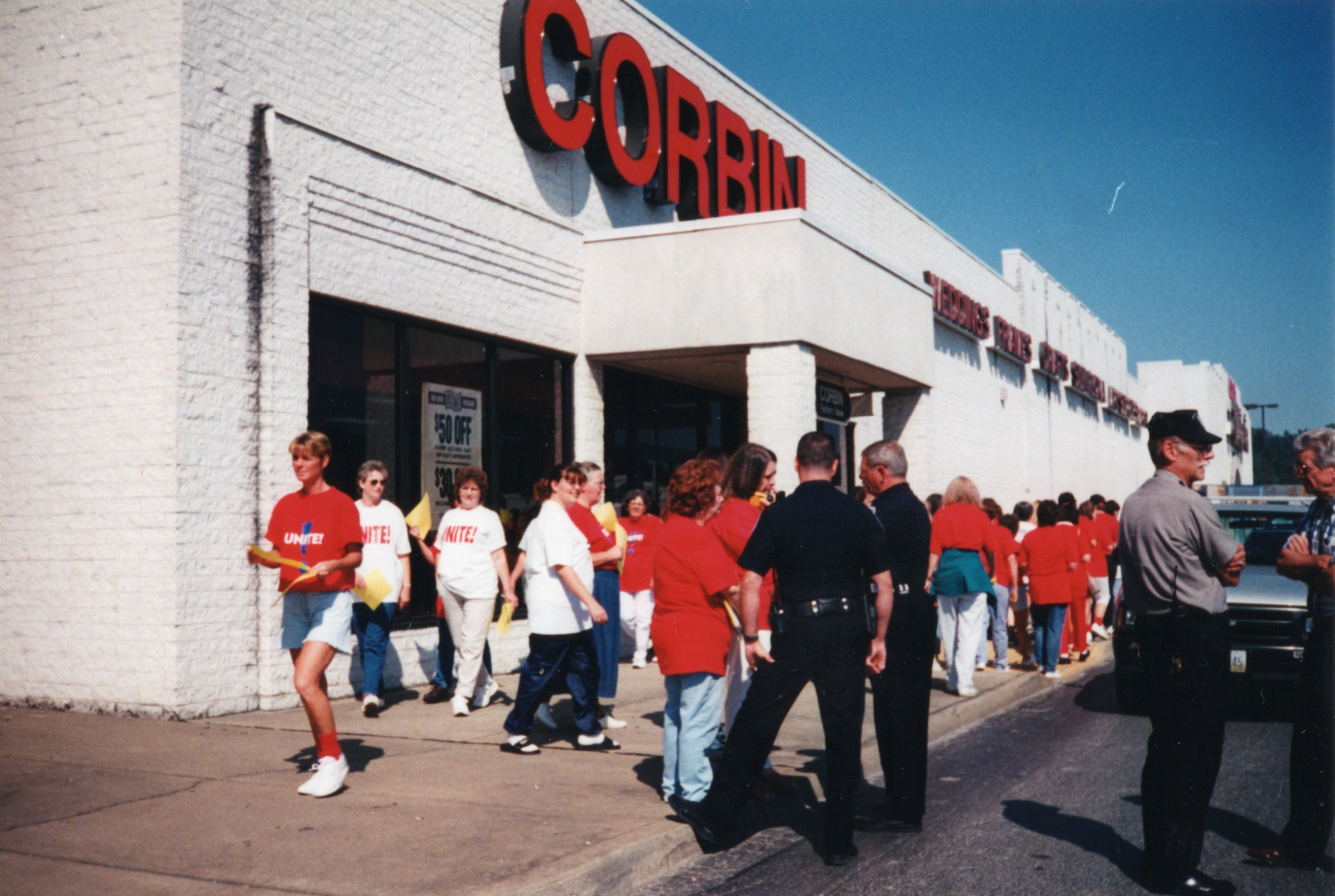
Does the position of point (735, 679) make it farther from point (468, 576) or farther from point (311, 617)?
point (468, 576)

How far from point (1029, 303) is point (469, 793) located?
2697cm

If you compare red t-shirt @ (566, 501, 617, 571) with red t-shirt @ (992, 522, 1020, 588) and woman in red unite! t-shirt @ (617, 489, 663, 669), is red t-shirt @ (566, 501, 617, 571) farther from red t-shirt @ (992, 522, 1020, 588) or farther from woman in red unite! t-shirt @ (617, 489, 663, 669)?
red t-shirt @ (992, 522, 1020, 588)

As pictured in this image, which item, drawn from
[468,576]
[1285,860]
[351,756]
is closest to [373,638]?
[468,576]

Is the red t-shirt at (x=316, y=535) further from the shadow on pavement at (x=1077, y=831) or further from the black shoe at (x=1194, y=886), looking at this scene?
the black shoe at (x=1194, y=886)

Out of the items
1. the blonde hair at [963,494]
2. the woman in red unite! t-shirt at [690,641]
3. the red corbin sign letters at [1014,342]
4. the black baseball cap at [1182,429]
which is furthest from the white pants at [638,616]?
the red corbin sign letters at [1014,342]

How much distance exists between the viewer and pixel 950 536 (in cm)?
1013

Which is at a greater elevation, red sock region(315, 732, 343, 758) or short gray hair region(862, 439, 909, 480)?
short gray hair region(862, 439, 909, 480)

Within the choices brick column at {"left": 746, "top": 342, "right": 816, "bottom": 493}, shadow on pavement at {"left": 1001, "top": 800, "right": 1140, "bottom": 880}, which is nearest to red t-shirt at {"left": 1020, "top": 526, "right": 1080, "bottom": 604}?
brick column at {"left": 746, "top": 342, "right": 816, "bottom": 493}

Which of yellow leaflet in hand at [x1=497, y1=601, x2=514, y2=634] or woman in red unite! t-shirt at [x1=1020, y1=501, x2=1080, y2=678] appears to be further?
woman in red unite! t-shirt at [x1=1020, y1=501, x2=1080, y2=678]

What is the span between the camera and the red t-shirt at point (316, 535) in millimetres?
6121

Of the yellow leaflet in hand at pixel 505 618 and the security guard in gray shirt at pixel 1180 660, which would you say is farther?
the yellow leaflet in hand at pixel 505 618

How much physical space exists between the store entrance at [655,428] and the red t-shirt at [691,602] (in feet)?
24.1

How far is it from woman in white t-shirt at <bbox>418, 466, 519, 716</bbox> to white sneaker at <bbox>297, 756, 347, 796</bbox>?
2.73 meters

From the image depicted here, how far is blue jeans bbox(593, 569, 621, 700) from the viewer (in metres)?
8.64
